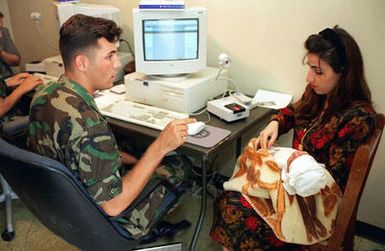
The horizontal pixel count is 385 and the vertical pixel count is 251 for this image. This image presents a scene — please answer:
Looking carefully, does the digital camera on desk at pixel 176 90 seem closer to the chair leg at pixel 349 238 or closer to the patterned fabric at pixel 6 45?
the chair leg at pixel 349 238

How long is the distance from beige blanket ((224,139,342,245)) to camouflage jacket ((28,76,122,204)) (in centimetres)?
57

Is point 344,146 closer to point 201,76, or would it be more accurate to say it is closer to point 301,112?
point 301,112

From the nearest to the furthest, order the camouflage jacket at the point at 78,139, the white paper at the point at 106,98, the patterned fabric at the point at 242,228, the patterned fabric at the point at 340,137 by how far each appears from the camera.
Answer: the camouflage jacket at the point at 78,139
the patterned fabric at the point at 340,137
the patterned fabric at the point at 242,228
the white paper at the point at 106,98

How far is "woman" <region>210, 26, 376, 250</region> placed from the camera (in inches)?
53.1

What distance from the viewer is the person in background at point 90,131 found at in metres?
1.11

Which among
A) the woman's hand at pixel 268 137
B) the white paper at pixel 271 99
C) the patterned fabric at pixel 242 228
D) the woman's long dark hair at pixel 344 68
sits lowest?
the patterned fabric at pixel 242 228

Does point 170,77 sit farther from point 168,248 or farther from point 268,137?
point 168,248

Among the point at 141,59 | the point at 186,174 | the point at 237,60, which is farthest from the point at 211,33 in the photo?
the point at 186,174

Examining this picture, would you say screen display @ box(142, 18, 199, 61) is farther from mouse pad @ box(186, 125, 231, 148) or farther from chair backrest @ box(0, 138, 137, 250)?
chair backrest @ box(0, 138, 137, 250)

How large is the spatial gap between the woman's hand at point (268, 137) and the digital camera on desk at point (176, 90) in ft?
1.19

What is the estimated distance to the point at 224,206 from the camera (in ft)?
4.94

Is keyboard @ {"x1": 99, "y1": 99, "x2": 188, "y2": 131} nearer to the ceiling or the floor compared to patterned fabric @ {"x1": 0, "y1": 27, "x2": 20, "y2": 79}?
nearer to the floor

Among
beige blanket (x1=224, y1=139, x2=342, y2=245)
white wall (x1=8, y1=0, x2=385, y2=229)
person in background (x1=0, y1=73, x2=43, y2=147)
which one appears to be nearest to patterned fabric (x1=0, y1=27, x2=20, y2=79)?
person in background (x1=0, y1=73, x2=43, y2=147)

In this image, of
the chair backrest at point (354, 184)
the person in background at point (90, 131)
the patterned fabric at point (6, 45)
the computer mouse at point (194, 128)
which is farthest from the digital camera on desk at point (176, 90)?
the patterned fabric at point (6, 45)
